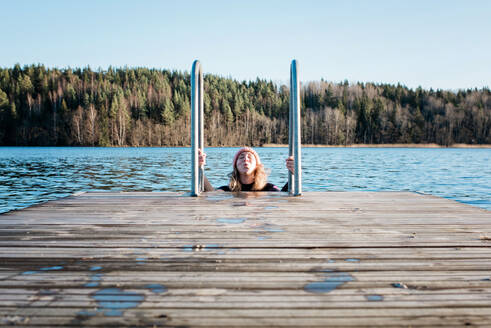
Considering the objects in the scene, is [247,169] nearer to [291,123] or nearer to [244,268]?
[291,123]

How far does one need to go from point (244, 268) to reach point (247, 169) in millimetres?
3361

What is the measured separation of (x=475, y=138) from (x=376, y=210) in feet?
353

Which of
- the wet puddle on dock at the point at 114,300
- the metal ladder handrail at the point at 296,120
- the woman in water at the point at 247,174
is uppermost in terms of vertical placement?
the metal ladder handrail at the point at 296,120

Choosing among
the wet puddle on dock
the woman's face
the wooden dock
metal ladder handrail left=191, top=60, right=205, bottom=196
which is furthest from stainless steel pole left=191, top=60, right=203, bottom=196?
the wet puddle on dock

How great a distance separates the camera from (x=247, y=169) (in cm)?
547

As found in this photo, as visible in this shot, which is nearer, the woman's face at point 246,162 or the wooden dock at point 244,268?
the wooden dock at point 244,268

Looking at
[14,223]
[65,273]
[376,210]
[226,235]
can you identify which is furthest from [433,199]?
[14,223]

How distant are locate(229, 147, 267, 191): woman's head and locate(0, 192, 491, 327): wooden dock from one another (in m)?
1.60

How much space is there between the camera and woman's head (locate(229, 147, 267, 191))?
17.8ft

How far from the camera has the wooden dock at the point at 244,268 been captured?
1621 millimetres

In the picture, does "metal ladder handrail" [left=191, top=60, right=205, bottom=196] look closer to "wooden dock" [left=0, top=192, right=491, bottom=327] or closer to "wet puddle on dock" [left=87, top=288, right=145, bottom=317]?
"wooden dock" [left=0, top=192, right=491, bottom=327]

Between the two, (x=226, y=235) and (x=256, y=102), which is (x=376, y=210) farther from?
(x=256, y=102)

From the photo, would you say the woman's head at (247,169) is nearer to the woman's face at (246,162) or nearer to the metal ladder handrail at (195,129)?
the woman's face at (246,162)

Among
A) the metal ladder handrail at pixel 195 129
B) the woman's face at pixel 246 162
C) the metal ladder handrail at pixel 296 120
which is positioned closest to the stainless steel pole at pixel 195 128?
the metal ladder handrail at pixel 195 129
